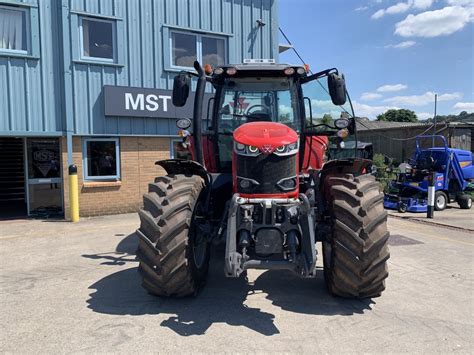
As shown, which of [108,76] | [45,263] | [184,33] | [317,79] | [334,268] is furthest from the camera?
[184,33]

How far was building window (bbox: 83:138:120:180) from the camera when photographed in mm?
9930

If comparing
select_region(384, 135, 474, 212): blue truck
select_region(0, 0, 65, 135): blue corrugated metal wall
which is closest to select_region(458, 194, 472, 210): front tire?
select_region(384, 135, 474, 212): blue truck

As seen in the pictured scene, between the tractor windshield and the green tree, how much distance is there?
2106 inches

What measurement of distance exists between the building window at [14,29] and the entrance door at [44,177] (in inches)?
93.6

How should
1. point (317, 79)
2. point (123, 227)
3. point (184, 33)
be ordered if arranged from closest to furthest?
point (317, 79) < point (123, 227) < point (184, 33)

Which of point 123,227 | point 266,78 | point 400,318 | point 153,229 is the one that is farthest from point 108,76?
point 400,318

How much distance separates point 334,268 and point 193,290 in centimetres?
146

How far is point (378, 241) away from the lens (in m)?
3.85

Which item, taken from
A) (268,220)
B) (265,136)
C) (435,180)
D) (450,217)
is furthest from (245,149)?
(435,180)

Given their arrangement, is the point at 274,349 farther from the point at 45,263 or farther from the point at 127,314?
the point at 45,263

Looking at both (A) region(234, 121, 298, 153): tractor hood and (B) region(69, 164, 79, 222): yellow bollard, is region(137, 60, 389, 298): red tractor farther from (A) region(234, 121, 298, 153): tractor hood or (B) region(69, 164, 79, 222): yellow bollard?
(B) region(69, 164, 79, 222): yellow bollard

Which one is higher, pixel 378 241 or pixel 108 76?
pixel 108 76

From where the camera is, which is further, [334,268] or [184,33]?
[184,33]

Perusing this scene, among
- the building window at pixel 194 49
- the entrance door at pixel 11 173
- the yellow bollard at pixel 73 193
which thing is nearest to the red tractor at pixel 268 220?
the yellow bollard at pixel 73 193
